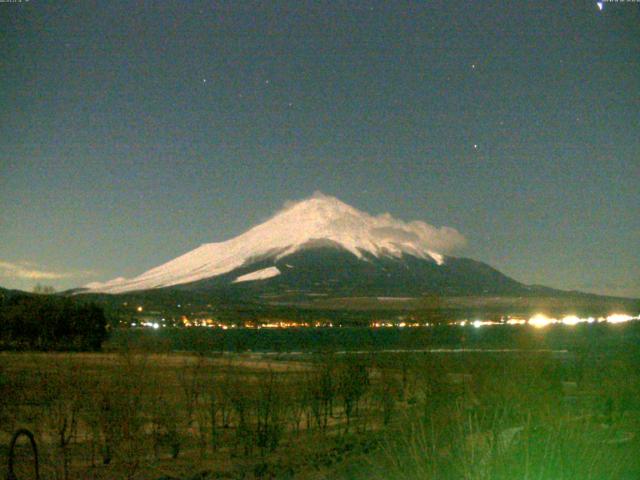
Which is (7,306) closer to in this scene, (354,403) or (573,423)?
(354,403)

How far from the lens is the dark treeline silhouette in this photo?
52.1 m

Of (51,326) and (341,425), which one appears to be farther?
(51,326)

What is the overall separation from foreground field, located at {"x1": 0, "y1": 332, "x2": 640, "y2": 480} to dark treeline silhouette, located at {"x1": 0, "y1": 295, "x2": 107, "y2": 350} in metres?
31.2

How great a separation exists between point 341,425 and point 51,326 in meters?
37.6

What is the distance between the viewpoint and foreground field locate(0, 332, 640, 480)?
778 centimetres

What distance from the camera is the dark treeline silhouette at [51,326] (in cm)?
5206

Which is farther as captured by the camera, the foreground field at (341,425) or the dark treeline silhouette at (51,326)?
the dark treeline silhouette at (51,326)

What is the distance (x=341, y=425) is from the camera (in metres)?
19.8

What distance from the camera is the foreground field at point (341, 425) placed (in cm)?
778

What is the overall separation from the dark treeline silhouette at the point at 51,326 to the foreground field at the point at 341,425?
31.2 metres

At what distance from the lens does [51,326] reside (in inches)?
2088

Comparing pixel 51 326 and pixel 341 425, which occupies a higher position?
pixel 51 326

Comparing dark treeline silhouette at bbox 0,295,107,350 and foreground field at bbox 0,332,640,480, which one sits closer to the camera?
foreground field at bbox 0,332,640,480

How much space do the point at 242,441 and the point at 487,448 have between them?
9.28 m
